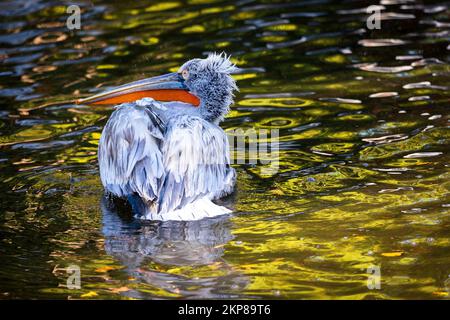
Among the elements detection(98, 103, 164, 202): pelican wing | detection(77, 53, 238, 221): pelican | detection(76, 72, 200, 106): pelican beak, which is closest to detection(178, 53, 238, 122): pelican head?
detection(76, 72, 200, 106): pelican beak

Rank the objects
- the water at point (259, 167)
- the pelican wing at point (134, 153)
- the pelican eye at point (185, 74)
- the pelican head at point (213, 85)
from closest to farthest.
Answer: the water at point (259, 167) < the pelican wing at point (134, 153) < the pelican head at point (213, 85) < the pelican eye at point (185, 74)

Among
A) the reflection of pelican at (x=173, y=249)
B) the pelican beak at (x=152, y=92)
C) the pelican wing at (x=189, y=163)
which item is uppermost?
the pelican beak at (x=152, y=92)

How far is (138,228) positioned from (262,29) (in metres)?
4.45

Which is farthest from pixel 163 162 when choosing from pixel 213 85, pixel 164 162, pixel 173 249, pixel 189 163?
pixel 213 85

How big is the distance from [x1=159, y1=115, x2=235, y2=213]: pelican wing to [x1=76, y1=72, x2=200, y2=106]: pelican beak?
62cm

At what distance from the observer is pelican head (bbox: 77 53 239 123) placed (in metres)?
6.61

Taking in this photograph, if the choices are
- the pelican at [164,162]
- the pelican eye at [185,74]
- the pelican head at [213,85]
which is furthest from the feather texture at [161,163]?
the pelican eye at [185,74]

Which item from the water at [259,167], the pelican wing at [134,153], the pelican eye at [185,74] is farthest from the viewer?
the pelican eye at [185,74]

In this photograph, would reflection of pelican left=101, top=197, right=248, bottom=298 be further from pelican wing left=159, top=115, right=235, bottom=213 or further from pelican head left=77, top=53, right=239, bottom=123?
pelican head left=77, top=53, right=239, bottom=123

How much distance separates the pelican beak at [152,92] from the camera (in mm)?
6645

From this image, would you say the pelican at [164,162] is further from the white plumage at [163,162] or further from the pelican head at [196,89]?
the pelican head at [196,89]

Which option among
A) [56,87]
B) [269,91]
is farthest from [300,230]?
[56,87]

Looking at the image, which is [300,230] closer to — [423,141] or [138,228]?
[138,228]

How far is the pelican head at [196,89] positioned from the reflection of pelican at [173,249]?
94cm
